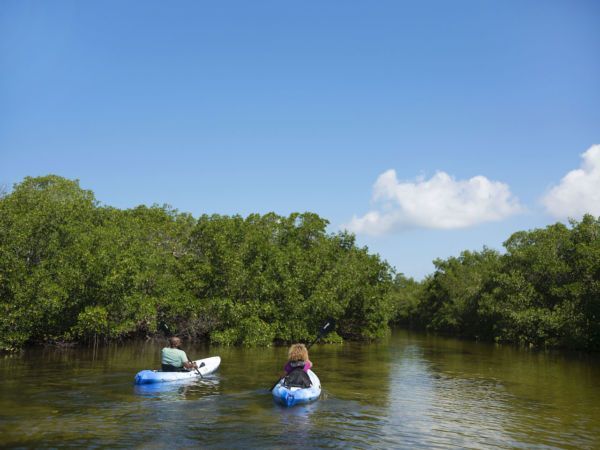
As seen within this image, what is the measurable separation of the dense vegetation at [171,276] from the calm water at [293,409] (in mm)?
4130

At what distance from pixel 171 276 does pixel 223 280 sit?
12.5ft

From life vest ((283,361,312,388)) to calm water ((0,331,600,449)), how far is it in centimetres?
74

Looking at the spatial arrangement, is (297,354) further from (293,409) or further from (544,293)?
(544,293)

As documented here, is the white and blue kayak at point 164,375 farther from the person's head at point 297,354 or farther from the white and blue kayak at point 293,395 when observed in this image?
the person's head at point 297,354

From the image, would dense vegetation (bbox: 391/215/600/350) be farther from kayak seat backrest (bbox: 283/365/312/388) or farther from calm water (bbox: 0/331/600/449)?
kayak seat backrest (bbox: 283/365/312/388)

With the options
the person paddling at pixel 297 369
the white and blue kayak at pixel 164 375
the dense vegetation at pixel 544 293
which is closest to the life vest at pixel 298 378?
the person paddling at pixel 297 369

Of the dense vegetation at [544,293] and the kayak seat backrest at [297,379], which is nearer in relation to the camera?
the kayak seat backrest at [297,379]

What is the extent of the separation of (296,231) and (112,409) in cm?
3648

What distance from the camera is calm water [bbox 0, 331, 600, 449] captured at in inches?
447

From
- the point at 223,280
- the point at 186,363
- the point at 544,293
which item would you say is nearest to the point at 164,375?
the point at 186,363

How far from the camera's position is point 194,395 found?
1625 cm

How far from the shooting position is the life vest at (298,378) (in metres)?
15.2

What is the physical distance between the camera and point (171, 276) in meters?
38.1

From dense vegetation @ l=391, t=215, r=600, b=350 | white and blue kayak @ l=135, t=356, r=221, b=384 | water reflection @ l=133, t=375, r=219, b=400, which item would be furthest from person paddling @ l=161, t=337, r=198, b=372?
dense vegetation @ l=391, t=215, r=600, b=350
